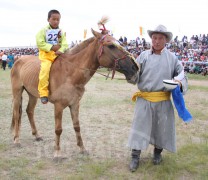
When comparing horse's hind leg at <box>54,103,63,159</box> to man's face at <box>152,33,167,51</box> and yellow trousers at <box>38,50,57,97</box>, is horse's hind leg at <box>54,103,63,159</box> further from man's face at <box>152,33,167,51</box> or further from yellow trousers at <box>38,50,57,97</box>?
man's face at <box>152,33,167,51</box>

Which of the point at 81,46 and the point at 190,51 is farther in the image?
the point at 190,51

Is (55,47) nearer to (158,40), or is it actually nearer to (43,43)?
(43,43)

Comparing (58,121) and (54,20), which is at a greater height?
(54,20)

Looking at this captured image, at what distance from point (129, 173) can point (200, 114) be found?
451cm

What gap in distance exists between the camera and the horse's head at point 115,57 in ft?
13.7

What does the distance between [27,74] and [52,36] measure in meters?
0.92

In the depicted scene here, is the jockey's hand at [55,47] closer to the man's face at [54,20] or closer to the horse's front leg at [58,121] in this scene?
the man's face at [54,20]

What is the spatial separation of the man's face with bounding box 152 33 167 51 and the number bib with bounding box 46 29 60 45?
176cm

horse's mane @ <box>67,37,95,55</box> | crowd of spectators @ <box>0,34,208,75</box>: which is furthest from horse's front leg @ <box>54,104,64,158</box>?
crowd of spectators @ <box>0,34,208,75</box>

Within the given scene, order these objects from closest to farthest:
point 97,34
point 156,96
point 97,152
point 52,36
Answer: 1. point 156,96
2. point 97,34
3. point 52,36
4. point 97,152

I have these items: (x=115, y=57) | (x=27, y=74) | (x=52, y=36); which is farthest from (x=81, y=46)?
(x=27, y=74)

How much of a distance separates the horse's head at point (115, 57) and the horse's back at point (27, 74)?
4.68 feet

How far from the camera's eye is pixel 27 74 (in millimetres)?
5367

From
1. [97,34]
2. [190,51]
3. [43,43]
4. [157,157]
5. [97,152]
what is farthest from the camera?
[190,51]
